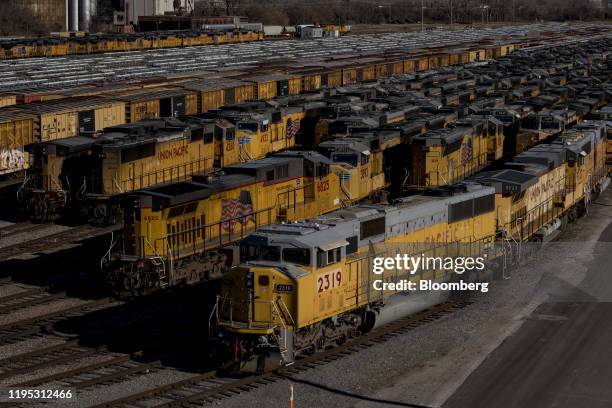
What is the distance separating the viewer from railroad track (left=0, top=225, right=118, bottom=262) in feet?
104

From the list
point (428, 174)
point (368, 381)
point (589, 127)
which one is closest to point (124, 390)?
point (368, 381)

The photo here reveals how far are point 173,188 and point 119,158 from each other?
656 cm

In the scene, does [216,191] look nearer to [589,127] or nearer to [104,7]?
[589,127]

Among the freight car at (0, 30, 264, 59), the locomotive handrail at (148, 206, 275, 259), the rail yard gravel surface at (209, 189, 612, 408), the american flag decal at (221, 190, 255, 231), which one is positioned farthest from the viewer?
the freight car at (0, 30, 264, 59)

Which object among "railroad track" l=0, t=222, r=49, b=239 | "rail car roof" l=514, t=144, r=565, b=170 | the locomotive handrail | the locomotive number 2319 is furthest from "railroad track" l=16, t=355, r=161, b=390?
"rail car roof" l=514, t=144, r=565, b=170

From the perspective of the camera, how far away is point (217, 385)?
1988 centimetres

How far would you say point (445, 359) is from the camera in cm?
2144

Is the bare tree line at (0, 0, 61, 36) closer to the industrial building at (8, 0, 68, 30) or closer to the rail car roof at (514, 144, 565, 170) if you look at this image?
the industrial building at (8, 0, 68, 30)

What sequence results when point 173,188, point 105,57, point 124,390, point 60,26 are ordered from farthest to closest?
point 60,26 < point 105,57 < point 173,188 < point 124,390

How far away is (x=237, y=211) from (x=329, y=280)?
8.63 meters

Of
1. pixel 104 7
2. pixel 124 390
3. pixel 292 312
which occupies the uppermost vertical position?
pixel 104 7

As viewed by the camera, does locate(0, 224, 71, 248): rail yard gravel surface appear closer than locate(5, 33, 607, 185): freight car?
Yes

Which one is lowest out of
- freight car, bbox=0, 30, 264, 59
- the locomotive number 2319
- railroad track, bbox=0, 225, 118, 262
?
railroad track, bbox=0, 225, 118, 262

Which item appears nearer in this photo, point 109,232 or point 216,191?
point 216,191
